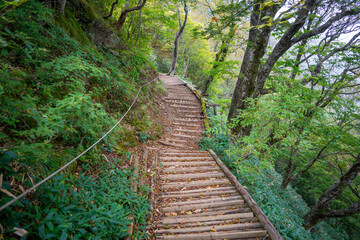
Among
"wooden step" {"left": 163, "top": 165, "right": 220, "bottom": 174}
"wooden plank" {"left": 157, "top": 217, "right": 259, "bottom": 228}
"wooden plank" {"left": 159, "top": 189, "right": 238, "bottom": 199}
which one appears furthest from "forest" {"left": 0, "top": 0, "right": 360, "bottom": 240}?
"wooden step" {"left": 163, "top": 165, "right": 220, "bottom": 174}

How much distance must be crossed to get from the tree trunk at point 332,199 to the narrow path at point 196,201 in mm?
5099

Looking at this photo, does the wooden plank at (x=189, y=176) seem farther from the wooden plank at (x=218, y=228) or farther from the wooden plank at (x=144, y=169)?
the wooden plank at (x=218, y=228)

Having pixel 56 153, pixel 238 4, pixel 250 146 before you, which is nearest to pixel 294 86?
pixel 250 146

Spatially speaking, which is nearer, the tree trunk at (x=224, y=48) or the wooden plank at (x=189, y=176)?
the wooden plank at (x=189, y=176)

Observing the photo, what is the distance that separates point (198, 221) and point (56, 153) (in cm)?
293

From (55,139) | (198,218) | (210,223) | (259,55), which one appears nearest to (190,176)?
(198,218)

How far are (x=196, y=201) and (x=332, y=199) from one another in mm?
6384

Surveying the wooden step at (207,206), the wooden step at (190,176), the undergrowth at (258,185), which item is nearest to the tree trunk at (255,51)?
the undergrowth at (258,185)

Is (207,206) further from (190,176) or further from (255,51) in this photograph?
(255,51)

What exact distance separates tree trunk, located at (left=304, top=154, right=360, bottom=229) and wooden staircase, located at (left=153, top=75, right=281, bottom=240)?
199 inches

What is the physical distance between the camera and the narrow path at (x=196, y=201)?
306 centimetres

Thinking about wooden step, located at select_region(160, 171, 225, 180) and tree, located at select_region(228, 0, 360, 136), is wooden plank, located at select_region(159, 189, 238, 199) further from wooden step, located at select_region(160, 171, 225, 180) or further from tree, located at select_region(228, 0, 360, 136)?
tree, located at select_region(228, 0, 360, 136)

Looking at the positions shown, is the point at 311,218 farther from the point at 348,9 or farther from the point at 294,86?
the point at 348,9

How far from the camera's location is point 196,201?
3729 millimetres
